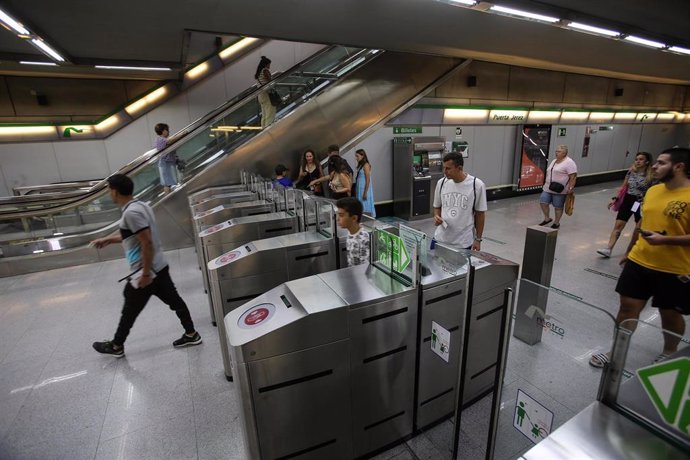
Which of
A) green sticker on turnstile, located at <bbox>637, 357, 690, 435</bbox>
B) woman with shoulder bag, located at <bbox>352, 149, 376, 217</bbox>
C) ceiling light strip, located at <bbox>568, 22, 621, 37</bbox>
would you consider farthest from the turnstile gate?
ceiling light strip, located at <bbox>568, 22, 621, 37</bbox>

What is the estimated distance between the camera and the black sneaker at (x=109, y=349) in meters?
2.84

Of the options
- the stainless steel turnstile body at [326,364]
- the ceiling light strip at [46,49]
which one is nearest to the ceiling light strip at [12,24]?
the ceiling light strip at [46,49]

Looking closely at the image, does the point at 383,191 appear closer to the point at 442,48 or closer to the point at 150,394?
the point at 442,48

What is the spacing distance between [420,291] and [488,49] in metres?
5.33

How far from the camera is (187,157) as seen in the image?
615 centimetres

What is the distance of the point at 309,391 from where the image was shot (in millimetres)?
1602

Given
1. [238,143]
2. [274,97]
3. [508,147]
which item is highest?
[274,97]

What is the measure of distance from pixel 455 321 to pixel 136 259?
2.46 meters

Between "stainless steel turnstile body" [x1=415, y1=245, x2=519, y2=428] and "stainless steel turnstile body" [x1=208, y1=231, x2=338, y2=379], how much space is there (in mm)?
917

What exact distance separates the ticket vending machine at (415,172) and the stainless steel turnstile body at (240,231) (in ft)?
13.7

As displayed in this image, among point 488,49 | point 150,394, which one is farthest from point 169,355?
point 488,49

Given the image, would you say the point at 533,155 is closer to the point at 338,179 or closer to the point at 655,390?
the point at 338,179

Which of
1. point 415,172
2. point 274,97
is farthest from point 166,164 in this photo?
point 415,172

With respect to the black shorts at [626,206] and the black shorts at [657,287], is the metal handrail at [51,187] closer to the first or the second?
the black shorts at [657,287]
